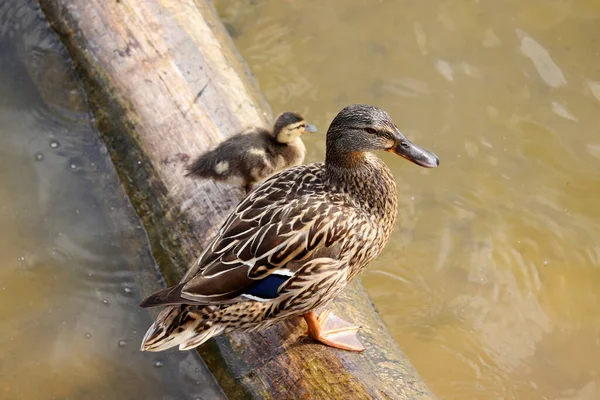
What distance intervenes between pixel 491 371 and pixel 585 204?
122 centimetres

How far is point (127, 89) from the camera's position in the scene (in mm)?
3682

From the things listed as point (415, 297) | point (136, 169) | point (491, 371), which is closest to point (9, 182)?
point (136, 169)

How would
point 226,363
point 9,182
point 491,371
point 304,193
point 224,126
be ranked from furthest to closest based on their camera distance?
point 9,182, point 491,371, point 224,126, point 226,363, point 304,193

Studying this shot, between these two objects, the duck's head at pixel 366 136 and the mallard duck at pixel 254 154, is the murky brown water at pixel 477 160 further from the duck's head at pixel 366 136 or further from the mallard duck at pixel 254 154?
the duck's head at pixel 366 136

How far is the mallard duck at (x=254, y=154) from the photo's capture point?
333 centimetres

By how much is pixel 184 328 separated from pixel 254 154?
0.96 metres

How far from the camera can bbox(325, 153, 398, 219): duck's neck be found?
9.95 ft

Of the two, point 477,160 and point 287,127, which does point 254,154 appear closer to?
point 287,127

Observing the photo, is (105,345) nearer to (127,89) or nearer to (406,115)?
(127,89)

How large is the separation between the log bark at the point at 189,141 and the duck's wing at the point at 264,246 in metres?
0.36

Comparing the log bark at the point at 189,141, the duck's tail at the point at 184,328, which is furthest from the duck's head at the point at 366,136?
the duck's tail at the point at 184,328

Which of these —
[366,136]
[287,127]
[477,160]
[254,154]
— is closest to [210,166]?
[254,154]

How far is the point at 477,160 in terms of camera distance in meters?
4.50

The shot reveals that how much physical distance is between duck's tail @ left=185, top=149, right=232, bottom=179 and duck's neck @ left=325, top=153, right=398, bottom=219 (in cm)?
52
